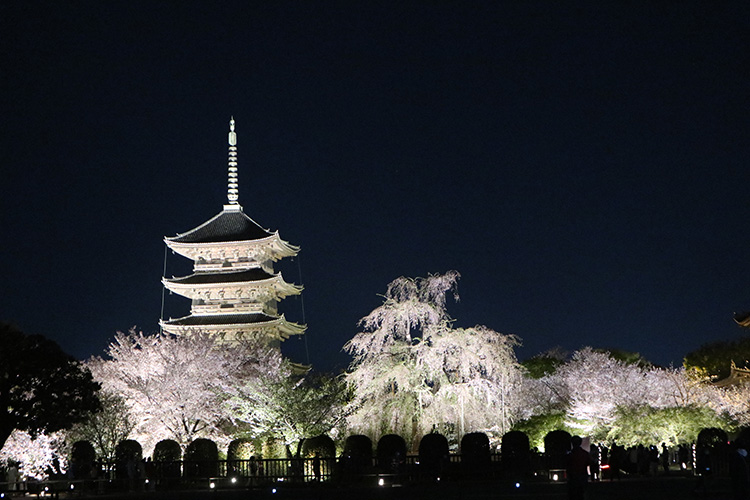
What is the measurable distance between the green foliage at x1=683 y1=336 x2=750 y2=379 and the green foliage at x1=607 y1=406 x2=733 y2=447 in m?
18.4

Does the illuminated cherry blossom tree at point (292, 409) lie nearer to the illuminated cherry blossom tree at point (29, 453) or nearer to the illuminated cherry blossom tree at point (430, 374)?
the illuminated cherry blossom tree at point (430, 374)

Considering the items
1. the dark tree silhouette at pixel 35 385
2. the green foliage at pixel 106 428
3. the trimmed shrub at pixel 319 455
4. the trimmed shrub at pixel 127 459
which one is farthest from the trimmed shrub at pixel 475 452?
the green foliage at pixel 106 428

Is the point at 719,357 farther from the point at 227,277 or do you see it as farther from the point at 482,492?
the point at 482,492

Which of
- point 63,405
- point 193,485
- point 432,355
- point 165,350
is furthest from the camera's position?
point 165,350

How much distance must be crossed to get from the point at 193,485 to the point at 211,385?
11450 millimetres

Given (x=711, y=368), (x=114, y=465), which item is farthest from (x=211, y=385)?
(x=711, y=368)

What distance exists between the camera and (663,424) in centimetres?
3456

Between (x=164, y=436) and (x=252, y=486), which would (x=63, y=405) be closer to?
(x=252, y=486)

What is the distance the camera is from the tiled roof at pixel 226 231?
60.8m

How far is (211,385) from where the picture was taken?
4219 centimetres

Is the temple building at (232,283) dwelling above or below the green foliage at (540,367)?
above

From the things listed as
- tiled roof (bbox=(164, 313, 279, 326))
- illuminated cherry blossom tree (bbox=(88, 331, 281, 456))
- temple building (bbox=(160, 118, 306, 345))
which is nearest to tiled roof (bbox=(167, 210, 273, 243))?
temple building (bbox=(160, 118, 306, 345))

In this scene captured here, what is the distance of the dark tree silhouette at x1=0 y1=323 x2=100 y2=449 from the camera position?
27.4 metres

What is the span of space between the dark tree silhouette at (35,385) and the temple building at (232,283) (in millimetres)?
26477
